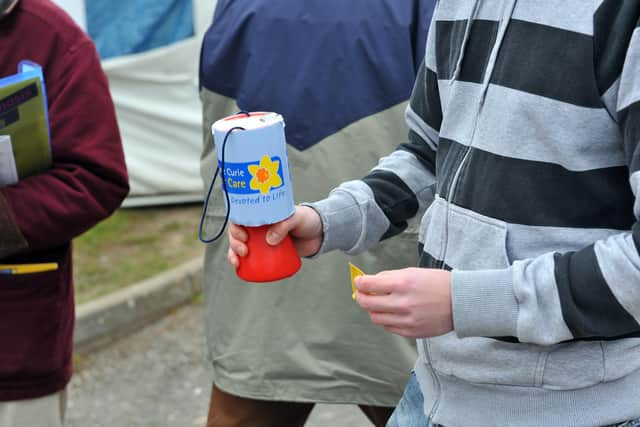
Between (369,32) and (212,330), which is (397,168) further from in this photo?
(212,330)

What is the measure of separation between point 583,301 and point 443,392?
403 millimetres

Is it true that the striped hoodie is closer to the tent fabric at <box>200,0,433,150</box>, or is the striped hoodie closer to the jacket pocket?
the tent fabric at <box>200,0,433,150</box>

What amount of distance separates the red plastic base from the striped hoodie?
0.82 feet

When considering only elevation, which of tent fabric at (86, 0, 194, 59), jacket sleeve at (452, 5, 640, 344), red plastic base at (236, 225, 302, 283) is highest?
jacket sleeve at (452, 5, 640, 344)

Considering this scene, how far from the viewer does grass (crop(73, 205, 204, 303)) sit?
17.7 ft

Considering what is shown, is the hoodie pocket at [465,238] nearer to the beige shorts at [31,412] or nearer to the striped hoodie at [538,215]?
the striped hoodie at [538,215]

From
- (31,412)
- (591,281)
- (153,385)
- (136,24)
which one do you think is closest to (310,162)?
(31,412)

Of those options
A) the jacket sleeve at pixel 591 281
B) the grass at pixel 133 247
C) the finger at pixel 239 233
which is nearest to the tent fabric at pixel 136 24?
the grass at pixel 133 247

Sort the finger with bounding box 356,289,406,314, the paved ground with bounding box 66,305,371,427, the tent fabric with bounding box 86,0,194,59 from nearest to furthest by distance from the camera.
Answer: the finger with bounding box 356,289,406,314 → the paved ground with bounding box 66,305,371,427 → the tent fabric with bounding box 86,0,194,59

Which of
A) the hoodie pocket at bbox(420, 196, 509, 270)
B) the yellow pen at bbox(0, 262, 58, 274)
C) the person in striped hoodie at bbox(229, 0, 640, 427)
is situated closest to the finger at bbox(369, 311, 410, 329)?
the person in striped hoodie at bbox(229, 0, 640, 427)

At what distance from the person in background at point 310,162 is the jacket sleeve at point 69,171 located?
11.0 inches

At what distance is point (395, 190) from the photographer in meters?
1.90

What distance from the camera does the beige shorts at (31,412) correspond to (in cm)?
248

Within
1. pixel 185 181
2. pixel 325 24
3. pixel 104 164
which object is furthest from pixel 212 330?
pixel 185 181
